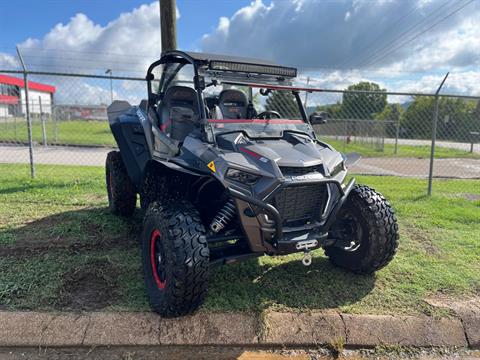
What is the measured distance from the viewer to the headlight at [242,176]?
2.94m

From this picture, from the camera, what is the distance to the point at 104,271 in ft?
12.3

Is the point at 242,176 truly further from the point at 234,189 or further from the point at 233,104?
the point at 233,104

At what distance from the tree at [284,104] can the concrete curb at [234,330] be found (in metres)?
2.35

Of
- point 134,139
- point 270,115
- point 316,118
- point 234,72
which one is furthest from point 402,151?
point 234,72

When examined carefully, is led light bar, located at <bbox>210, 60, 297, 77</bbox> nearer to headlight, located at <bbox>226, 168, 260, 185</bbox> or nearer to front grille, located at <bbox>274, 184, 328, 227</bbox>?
headlight, located at <bbox>226, 168, 260, 185</bbox>

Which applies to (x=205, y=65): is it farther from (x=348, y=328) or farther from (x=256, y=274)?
(x=348, y=328)

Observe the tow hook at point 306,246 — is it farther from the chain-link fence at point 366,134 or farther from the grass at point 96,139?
the grass at point 96,139

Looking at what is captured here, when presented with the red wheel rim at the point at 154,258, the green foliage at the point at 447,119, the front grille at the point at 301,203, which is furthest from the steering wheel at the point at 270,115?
the green foliage at the point at 447,119

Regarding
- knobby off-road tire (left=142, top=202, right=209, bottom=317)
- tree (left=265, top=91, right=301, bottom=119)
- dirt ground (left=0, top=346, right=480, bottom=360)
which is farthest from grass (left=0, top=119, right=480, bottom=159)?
knobby off-road tire (left=142, top=202, right=209, bottom=317)

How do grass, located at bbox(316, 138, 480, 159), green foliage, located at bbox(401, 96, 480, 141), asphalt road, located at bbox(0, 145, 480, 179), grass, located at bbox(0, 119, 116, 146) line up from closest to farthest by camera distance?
1. asphalt road, located at bbox(0, 145, 480, 179)
2. green foliage, located at bbox(401, 96, 480, 141)
3. grass, located at bbox(316, 138, 480, 159)
4. grass, located at bbox(0, 119, 116, 146)

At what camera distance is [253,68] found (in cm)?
388

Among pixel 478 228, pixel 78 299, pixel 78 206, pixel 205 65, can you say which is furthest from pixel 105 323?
pixel 478 228

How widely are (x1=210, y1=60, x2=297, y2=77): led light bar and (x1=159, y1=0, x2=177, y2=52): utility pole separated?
12.1 ft

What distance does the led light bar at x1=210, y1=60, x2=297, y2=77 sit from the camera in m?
3.67
